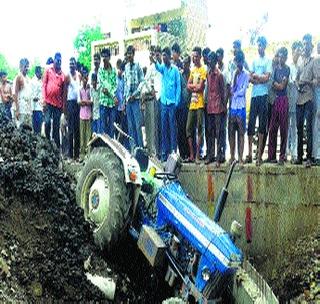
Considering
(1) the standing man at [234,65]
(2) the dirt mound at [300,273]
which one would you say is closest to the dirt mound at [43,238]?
(2) the dirt mound at [300,273]

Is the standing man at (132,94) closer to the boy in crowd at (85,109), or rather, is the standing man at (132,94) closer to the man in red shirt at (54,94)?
the boy in crowd at (85,109)

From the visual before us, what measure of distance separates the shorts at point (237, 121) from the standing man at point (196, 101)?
1.61 feet

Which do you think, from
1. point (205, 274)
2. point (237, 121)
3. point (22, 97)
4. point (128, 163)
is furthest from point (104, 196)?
point (22, 97)

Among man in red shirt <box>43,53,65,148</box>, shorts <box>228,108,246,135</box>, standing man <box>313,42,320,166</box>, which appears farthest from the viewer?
man in red shirt <box>43,53,65,148</box>

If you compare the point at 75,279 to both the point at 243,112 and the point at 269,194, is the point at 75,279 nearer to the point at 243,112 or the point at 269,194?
the point at 269,194

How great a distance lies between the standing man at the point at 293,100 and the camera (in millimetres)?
7918

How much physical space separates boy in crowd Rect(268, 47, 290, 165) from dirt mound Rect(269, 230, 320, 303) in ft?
4.41

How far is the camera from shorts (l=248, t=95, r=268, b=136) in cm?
777

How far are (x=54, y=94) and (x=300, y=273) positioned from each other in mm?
5391

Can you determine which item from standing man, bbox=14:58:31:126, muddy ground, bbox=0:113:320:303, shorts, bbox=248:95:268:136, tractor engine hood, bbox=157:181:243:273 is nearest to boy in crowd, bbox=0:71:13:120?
standing man, bbox=14:58:31:126

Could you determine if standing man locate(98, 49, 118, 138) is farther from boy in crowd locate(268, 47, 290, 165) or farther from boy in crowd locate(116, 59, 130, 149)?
boy in crowd locate(268, 47, 290, 165)

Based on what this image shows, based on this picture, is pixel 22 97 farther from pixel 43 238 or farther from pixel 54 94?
pixel 43 238

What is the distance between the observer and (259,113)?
25.5 ft

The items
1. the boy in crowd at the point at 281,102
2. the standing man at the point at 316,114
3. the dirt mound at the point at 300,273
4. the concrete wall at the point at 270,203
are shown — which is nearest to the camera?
the dirt mound at the point at 300,273
